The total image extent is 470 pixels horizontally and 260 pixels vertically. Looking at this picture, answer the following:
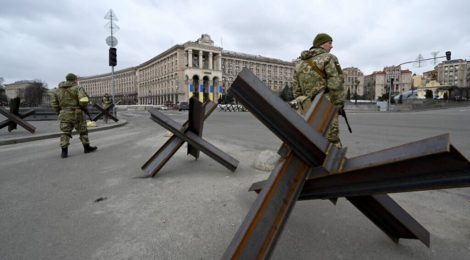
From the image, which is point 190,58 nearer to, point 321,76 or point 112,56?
point 112,56

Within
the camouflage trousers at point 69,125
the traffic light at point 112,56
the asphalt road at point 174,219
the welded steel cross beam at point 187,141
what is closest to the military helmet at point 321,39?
the welded steel cross beam at point 187,141

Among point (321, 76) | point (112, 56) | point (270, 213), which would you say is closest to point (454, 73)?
point (112, 56)

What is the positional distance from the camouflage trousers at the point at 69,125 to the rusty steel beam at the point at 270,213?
5531 mm

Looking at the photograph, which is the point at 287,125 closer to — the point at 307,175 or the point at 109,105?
the point at 307,175

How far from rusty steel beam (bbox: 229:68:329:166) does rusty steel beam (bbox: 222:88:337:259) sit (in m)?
0.05

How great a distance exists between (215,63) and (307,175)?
9348 cm

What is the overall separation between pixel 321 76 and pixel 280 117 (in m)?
2.27

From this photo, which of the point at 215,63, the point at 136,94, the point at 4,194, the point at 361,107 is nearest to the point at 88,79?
the point at 136,94

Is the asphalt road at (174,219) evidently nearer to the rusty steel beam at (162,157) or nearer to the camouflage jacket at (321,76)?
the rusty steel beam at (162,157)

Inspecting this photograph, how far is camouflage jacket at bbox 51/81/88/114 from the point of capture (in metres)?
5.36

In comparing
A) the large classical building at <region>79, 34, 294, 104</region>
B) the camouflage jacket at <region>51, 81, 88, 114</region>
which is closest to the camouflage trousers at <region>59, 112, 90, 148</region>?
the camouflage jacket at <region>51, 81, 88, 114</region>

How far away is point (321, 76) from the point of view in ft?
10.1

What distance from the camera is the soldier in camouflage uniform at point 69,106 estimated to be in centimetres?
527

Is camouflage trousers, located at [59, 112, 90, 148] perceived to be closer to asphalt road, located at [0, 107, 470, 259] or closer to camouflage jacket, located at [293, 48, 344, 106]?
asphalt road, located at [0, 107, 470, 259]
